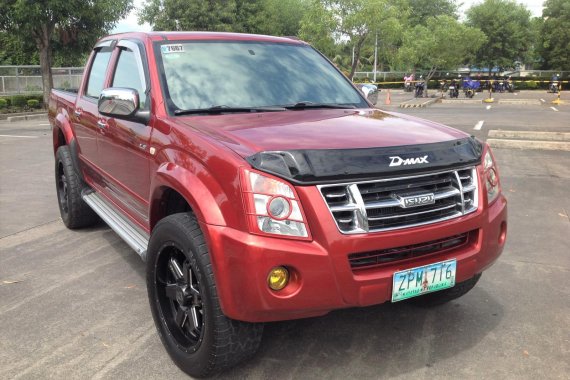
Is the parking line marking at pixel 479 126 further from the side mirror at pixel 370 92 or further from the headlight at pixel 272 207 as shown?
the headlight at pixel 272 207

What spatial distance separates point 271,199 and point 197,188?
44 centimetres

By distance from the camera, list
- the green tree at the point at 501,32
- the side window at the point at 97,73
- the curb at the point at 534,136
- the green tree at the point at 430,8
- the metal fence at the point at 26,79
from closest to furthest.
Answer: the side window at the point at 97,73
the curb at the point at 534,136
the metal fence at the point at 26,79
the green tree at the point at 501,32
the green tree at the point at 430,8

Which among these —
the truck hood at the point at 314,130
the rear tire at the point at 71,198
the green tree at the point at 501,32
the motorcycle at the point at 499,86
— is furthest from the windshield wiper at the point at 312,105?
the green tree at the point at 501,32

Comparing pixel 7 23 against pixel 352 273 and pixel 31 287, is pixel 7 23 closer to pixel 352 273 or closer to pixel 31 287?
pixel 31 287

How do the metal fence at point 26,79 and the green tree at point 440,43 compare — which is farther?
the green tree at point 440,43

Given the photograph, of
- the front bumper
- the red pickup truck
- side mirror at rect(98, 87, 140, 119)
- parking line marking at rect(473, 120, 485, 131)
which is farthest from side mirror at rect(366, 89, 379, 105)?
parking line marking at rect(473, 120, 485, 131)

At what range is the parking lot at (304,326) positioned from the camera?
2.86 meters

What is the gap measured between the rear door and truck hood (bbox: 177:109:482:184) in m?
0.51

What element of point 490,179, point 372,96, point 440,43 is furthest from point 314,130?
point 440,43

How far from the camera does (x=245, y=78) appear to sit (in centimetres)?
357

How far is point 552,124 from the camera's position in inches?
610

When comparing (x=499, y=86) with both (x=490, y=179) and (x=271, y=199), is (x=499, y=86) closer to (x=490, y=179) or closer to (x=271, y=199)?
(x=490, y=179)

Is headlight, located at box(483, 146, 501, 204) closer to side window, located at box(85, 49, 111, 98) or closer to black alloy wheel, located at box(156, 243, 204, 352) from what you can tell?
black alloy wheel, located at box(156, 243, 204, 352)

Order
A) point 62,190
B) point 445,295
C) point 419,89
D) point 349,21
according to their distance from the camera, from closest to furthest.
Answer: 1. point 445,295
2. point 62,190
3. point 349,21
4. point 419,89
